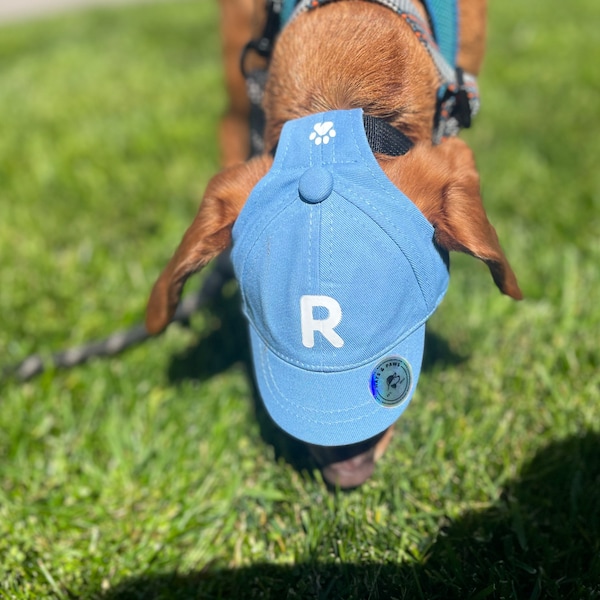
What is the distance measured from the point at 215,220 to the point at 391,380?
21.9 inches

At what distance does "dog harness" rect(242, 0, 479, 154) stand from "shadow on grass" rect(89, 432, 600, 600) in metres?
1.01

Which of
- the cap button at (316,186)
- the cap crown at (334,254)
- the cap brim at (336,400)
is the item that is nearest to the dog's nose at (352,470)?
the cap brim at (336,400)

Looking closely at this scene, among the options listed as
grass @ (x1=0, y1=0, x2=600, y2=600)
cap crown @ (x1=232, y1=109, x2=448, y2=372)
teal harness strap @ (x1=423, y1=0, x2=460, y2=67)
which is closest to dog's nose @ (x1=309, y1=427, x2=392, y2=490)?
grass @ (x1=0, y1=0, x2=600, y2=600)

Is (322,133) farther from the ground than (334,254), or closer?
farther from the ground

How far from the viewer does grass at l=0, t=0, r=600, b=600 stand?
1.91 metres

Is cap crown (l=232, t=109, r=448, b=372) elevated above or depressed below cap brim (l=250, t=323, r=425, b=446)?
above

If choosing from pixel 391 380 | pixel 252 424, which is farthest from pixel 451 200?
pixel 252 424

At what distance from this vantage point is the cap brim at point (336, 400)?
4.98 ft

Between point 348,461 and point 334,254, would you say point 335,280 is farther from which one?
point 348,461

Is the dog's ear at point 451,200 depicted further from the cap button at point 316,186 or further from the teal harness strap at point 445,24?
the teal harness strap at point 445,24

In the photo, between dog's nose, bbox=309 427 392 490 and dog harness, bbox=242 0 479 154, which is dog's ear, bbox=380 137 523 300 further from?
dog's nose, bbox=309 427 392 490

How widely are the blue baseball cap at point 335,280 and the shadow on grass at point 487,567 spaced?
0.49m

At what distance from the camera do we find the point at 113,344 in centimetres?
273

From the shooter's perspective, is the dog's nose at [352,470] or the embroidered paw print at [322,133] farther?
the dog's nose at [352,470]
